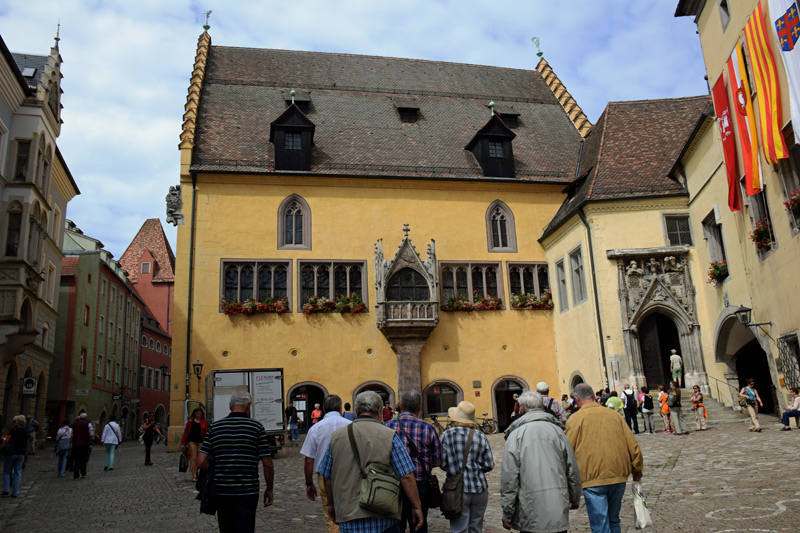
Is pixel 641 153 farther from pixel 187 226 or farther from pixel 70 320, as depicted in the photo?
pixel 70 320

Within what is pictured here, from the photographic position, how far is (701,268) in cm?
2095

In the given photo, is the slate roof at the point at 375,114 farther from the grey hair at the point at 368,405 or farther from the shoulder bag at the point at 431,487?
the grey hair at the point at 368,405

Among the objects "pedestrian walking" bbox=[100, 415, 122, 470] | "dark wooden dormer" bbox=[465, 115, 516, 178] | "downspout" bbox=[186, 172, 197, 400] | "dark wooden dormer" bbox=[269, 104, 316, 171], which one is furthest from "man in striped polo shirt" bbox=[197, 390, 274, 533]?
"dark wooden dormer" bbox=[465, 115, 516, 178]

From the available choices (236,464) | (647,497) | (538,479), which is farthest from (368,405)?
(647,497)

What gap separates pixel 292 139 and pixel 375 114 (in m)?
4.80

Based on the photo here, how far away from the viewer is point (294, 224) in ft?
82.2

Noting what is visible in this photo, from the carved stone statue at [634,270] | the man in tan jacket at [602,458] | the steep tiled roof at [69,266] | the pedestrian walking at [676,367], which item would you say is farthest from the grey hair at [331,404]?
the steep tiled roof at [69,266]

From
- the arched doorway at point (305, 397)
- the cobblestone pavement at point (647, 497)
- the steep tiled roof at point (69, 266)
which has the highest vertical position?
the steep tiled roof at point (69, 266)

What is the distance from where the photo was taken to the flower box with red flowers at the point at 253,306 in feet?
76.7

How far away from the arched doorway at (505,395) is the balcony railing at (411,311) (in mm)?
3473

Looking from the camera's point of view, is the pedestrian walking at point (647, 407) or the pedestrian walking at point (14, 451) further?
the pedestrian walking at point (647, 407)

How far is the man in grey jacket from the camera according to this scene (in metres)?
5.16

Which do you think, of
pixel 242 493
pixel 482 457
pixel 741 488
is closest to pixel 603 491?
pixel 482 457

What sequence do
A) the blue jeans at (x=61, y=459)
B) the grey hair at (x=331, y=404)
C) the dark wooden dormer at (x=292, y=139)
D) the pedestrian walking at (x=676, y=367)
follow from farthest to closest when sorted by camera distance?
the dark wooden dormer at (x=292, y=139)
the pedestrian walking at (x=676, y=367)
the blue jeans at (x=61, y=459)
the grey hair at (x=331, y=404)
